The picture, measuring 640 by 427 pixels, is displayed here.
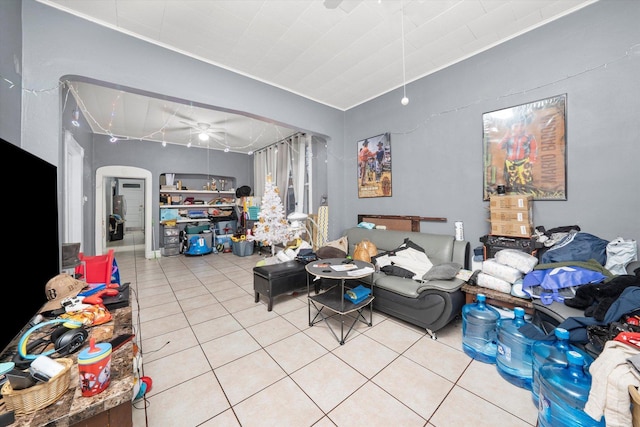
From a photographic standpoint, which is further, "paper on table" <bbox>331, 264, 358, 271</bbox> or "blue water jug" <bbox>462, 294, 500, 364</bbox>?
"paper on table" <bbox>331, 264, 358, 271</bbox>

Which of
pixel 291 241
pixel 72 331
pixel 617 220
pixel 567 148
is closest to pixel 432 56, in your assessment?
pixel 567 148

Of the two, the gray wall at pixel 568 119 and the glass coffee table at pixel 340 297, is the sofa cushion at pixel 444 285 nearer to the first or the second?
the glass coffee table at pixel 340 297

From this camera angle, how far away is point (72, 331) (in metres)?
1.14

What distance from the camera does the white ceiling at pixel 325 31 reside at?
2227 millimetres

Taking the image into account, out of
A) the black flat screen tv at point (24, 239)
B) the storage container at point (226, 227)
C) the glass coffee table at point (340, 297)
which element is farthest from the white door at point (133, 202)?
the glass coffee table at point (340, 297)

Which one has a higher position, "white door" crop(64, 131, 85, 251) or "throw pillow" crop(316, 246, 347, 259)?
"white door" crop(64, 131, 85, 251)

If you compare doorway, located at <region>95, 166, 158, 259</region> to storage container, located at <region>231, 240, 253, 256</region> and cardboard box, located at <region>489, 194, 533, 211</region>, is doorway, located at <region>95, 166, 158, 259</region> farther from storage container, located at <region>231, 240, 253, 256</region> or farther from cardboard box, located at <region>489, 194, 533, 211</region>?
cardboard box, located at <region>489, 194, 533, 211</region>

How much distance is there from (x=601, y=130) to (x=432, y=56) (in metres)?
1.96

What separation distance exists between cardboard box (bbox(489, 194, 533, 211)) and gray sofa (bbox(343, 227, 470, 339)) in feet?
2.07

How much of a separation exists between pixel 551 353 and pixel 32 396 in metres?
2.63

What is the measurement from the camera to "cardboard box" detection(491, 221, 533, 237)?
2414mm

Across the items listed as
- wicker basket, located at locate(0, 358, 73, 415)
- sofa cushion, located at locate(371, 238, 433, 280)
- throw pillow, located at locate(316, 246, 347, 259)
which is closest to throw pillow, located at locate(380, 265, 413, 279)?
sofa cushion, located at locate(371, 238, 433, 280)

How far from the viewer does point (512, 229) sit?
2492 mm

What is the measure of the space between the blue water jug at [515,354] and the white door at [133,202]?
40.3 feet
